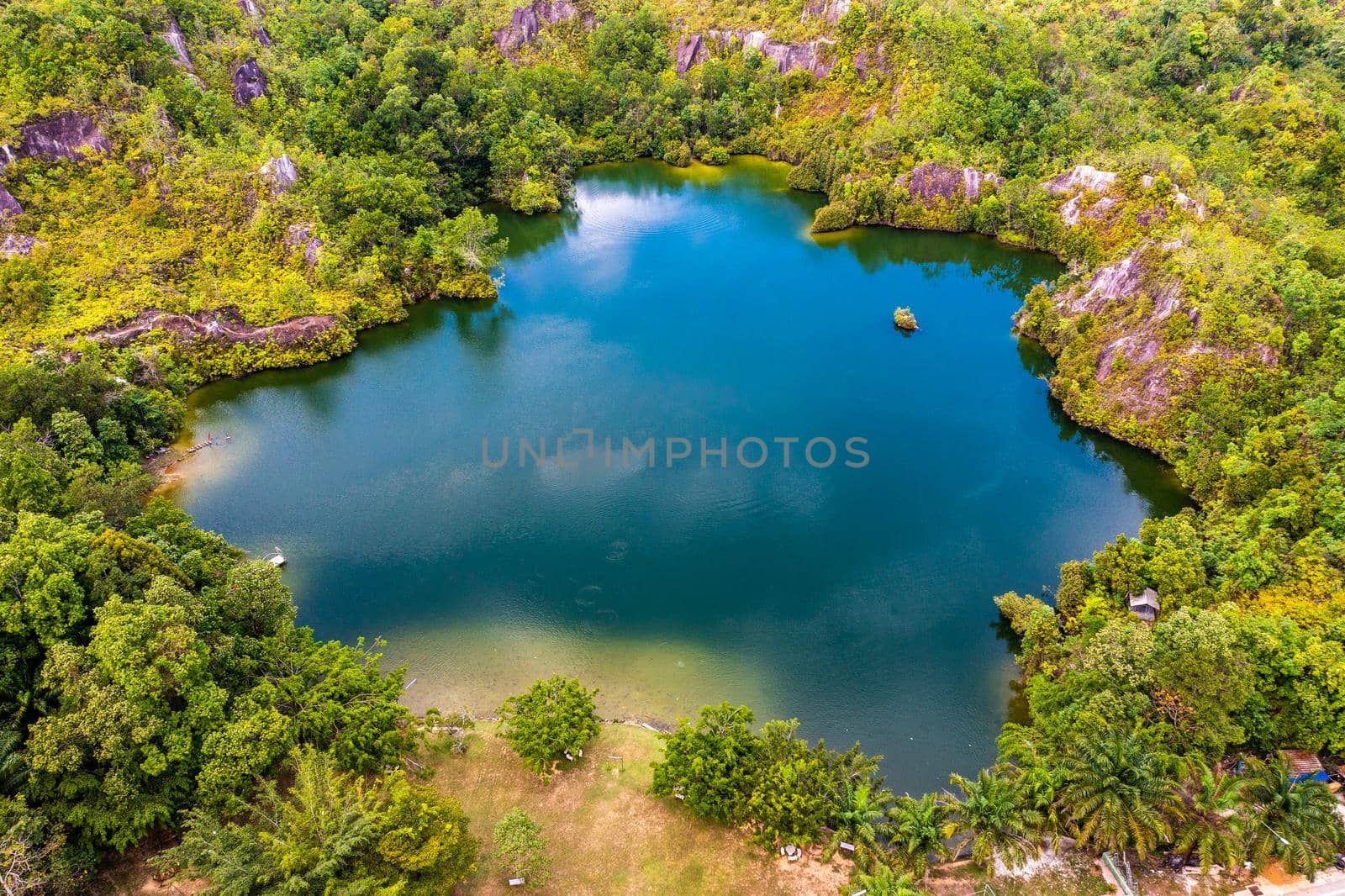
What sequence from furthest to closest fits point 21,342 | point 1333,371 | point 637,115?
1. point 637,115
2. point 21,342
3. point 1333,371

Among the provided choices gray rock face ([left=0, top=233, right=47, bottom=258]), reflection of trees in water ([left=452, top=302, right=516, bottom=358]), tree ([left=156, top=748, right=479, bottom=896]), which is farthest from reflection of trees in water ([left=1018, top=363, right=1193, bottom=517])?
gray rock face ([left=0, top=233, right=47, bottom=258])

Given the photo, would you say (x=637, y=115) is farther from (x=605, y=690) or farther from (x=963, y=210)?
(x=605, y=690)

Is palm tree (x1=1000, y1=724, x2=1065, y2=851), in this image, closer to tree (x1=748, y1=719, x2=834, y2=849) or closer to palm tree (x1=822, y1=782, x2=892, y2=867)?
palm tree (x1=822, y1=782, x2=892, y2=867)

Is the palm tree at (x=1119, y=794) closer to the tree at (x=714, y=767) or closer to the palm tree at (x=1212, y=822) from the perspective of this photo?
the palm tree at (x=1212, y=822)

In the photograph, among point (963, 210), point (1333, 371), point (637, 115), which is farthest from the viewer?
point (637, 115)

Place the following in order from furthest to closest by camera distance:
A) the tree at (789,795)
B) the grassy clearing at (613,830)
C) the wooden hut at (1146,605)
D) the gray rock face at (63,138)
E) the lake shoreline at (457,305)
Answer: the gray rock face at (63,138) < the lake shoreline at (457,305) < the wooden hut at (1146,605) < the grassy clearing at (613,830) < the tree at (789,795)

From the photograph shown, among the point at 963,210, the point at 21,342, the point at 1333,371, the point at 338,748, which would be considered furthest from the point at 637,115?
the point at 338,748

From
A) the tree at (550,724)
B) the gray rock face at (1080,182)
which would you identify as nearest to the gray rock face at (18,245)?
the tree at (550,724)
